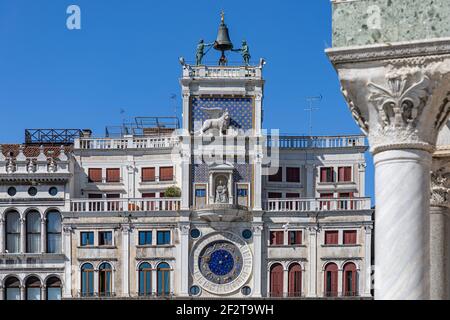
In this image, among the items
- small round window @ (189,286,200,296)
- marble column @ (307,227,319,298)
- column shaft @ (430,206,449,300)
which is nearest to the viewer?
column shaft @ (430,206,449,300)

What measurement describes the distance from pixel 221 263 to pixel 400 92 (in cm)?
5982

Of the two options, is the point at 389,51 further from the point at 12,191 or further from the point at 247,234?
the point at 12,191

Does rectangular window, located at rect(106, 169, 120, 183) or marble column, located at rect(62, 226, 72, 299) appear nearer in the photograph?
marble column, located at rect(62, 226, 72, 299)

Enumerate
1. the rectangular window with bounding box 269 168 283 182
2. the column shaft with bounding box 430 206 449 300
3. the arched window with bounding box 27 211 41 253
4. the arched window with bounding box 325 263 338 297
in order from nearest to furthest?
1. the column shaft with bounding box 430 206 449 300
2. the arched window with bounding box 325 263 338 297
3. the arched window with bounding box 27 211 41 253
4. the rectangular window with bounding box 269 168 283 182

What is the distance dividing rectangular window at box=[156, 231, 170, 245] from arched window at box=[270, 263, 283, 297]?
18.6 feet

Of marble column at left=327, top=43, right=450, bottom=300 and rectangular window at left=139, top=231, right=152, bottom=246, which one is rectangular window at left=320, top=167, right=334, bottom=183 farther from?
marble column at left=327, top=43, right=450, bottom=300

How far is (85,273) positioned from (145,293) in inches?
131

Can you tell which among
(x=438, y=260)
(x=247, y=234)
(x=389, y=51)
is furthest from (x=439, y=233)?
(x=247, y=234)

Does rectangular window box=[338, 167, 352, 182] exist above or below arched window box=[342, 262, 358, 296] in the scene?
above

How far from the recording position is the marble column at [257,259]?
71188mm

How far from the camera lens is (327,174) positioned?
7469cm

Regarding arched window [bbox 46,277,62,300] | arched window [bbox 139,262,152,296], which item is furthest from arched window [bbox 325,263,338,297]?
arched window [bbox 46,277,62,300]

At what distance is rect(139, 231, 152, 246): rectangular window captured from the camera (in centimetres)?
Result: 7231
